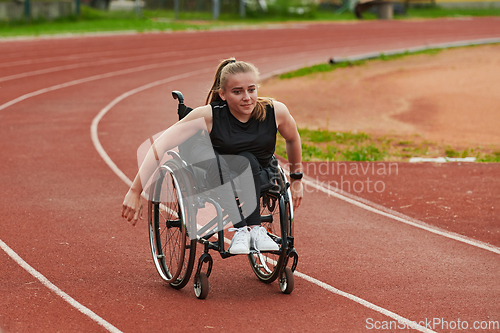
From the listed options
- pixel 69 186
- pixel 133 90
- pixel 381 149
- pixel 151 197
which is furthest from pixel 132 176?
pixel 133 90

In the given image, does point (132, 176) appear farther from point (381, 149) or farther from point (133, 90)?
point (133, 90)

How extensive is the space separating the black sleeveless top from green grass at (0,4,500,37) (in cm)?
2297

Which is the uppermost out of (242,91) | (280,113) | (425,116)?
(242,91)

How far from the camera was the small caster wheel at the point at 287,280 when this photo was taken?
14.2 feet

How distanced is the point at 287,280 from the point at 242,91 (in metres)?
1.35

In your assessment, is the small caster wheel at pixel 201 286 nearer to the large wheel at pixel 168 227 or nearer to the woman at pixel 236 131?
the large wheel at pixel 168 227

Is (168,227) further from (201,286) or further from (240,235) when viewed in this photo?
(240,235)

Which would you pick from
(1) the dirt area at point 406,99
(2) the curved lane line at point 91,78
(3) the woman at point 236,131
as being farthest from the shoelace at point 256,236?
(2) the curved lane line at point 91,78

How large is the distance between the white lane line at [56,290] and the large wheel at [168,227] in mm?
611

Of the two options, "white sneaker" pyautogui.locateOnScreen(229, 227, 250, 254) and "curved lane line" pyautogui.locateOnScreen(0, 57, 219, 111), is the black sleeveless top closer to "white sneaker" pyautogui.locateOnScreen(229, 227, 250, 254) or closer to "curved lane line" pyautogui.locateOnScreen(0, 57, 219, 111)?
"white sneaker" pyautogui.locateOnScreen(229, 227, 250, 254)

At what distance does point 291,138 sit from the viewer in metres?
4.42

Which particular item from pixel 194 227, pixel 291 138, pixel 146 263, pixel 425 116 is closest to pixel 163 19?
pixel 425 116

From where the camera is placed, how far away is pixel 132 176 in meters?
7.73

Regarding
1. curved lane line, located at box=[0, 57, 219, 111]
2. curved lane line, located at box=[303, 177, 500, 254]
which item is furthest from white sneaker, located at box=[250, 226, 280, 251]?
curved lane line, located at box=[0, 57, 219, 111]
